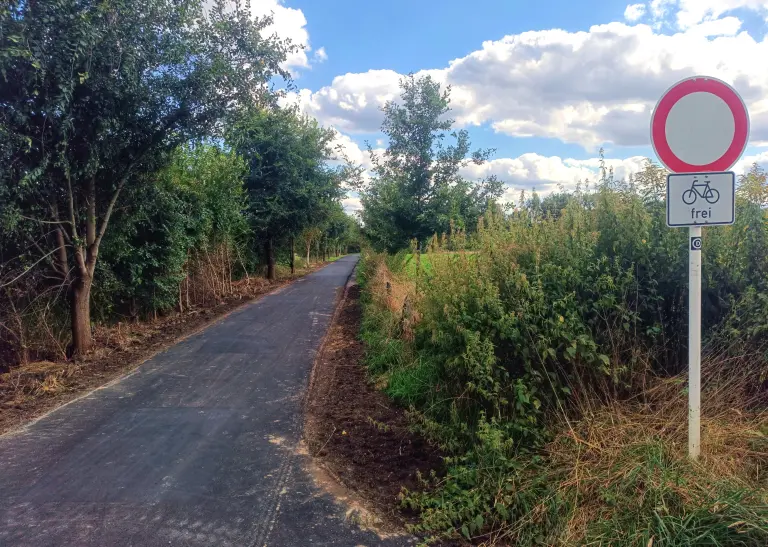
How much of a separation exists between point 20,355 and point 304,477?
6.74 m

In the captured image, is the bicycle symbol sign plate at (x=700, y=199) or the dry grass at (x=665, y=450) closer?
the dry grass at (x=665, y=450)

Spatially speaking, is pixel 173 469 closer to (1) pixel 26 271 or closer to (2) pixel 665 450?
(2) pixel 665 450

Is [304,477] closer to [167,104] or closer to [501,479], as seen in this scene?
[501,479]

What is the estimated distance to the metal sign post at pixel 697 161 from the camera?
3.22m

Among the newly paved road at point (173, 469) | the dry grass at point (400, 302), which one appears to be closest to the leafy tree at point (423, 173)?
the dry grass at point (400, 302)

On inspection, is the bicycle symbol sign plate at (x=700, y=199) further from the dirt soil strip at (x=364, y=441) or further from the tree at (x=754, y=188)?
the dirt soil strip at (x=364, y=441)

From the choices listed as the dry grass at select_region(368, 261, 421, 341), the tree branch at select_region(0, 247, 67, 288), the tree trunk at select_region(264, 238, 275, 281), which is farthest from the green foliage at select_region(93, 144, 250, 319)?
the tree trunk at select_region(264, 238, 275, 281)

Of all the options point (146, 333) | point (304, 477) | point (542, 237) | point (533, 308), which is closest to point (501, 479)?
point (533, 308)

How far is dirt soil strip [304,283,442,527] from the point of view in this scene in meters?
3.99

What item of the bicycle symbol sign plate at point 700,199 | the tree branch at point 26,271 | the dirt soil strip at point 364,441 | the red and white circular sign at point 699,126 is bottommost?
the dirt soil strip at point 364,441

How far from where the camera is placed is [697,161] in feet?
10.9

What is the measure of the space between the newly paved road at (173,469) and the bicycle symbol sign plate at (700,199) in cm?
299

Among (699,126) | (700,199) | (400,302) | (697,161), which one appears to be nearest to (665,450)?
(700,199)

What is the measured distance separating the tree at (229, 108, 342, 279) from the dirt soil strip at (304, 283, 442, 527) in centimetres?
1315
